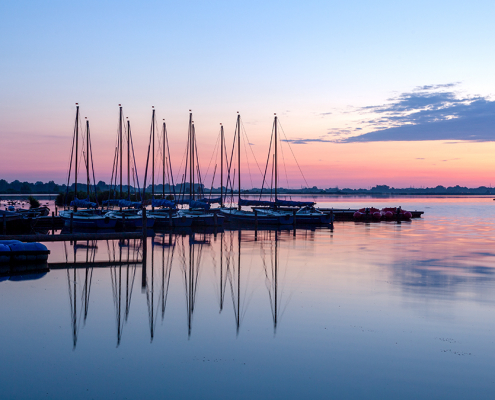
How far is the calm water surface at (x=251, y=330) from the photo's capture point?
31.2ft

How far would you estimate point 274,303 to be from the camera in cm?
1662

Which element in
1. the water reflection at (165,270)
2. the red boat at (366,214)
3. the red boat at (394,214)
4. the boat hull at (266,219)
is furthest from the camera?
the red boat at (394,214)

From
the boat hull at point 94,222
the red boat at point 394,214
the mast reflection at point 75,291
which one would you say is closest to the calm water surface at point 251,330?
the mast reflection at point 75,291

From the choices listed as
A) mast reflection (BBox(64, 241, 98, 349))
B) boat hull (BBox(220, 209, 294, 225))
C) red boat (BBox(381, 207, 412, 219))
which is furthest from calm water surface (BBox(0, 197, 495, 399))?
red boat (BBox(381, 207, 412, 219))

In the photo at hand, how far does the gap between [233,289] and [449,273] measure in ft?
36.0

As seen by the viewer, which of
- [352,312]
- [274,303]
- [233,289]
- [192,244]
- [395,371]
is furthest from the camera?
[192,244]

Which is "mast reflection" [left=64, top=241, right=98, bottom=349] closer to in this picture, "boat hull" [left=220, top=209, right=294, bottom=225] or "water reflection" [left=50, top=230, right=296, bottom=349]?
"water reflection" [left=50, top=230, right=296, bottom=349]

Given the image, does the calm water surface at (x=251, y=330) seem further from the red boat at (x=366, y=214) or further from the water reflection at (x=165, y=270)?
the red boat at (x=366, y=214)

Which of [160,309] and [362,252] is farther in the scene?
[362,252]

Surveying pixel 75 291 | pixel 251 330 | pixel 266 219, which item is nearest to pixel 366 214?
pixel 266 219

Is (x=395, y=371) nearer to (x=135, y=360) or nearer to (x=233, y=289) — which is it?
(x=135, y=360)

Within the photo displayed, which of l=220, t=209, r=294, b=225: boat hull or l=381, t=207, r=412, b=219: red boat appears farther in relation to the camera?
l=381, t=207, r=412, b=219: red boat

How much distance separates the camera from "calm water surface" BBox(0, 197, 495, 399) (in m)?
9.51

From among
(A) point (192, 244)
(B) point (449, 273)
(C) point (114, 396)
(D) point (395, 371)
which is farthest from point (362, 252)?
(C) point (114, 396)
